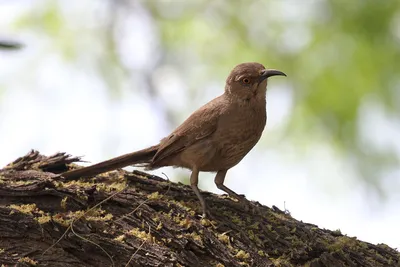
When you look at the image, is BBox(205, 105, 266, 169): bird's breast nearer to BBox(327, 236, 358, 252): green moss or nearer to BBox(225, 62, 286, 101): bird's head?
BBox(225, 62, 286, 101): bird's head

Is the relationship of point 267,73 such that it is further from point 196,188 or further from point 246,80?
point 196,188

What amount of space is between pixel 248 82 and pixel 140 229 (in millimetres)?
1633

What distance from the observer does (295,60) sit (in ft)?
28.3

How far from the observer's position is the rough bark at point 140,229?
356cm

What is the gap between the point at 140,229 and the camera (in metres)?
3.88

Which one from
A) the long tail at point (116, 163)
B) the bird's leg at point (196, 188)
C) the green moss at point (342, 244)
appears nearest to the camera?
the green moss at point (342, 244)

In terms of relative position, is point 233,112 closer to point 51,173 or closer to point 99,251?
point 51,173

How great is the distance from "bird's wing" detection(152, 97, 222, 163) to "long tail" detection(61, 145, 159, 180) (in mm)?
94

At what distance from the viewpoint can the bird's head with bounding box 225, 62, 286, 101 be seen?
5.01 m

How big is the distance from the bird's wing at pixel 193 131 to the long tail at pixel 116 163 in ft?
0.31

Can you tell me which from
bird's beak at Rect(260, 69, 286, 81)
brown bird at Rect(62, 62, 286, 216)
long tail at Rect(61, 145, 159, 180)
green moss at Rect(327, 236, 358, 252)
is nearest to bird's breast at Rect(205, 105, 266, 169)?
brown bird at Rect(62, 62, 286, 216)

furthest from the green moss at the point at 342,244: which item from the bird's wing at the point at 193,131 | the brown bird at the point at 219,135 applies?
the bird's wing at the point at 193,131

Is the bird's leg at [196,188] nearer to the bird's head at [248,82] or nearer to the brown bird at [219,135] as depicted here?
the brown bird at [219,135]

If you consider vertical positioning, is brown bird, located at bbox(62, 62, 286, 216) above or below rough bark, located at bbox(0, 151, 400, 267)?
above
